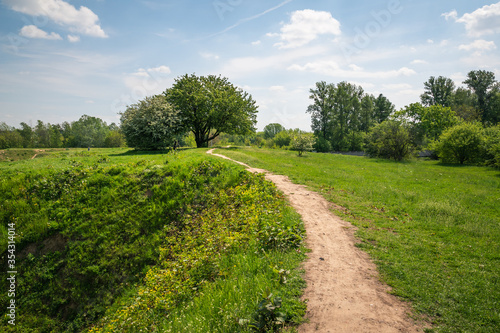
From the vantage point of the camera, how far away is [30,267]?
8.18 metres

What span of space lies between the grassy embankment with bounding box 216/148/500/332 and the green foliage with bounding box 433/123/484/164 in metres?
19.1

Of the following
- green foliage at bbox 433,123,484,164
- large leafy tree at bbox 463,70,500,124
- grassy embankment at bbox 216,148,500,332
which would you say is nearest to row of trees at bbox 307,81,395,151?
large leafy tree at bbox 463,70,500,124

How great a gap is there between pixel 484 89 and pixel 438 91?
32.4 feet

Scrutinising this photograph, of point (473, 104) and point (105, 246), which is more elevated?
point (473, 104)

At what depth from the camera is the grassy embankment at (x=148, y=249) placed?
199 inches

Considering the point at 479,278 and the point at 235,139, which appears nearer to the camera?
the point at 479,278

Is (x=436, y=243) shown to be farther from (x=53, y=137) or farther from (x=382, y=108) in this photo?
(x=53, y=137)

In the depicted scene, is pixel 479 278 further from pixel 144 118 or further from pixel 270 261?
pixel 144 118

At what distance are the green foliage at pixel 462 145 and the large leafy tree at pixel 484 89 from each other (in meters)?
44.7

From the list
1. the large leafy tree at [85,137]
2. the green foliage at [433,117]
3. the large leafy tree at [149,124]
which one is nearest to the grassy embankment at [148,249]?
the large leafy tree at [149,124]

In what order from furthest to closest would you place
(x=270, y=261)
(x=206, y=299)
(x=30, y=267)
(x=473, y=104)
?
(x=473, y=104)
(x=30, y=267)
(x=270, y=261)
(x=206, y=299)

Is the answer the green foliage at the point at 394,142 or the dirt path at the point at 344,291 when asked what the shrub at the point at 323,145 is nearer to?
the green foliage at the point at 394,142

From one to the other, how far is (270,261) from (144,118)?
84.2ft

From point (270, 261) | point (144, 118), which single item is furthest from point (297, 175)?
point (144, 118)
